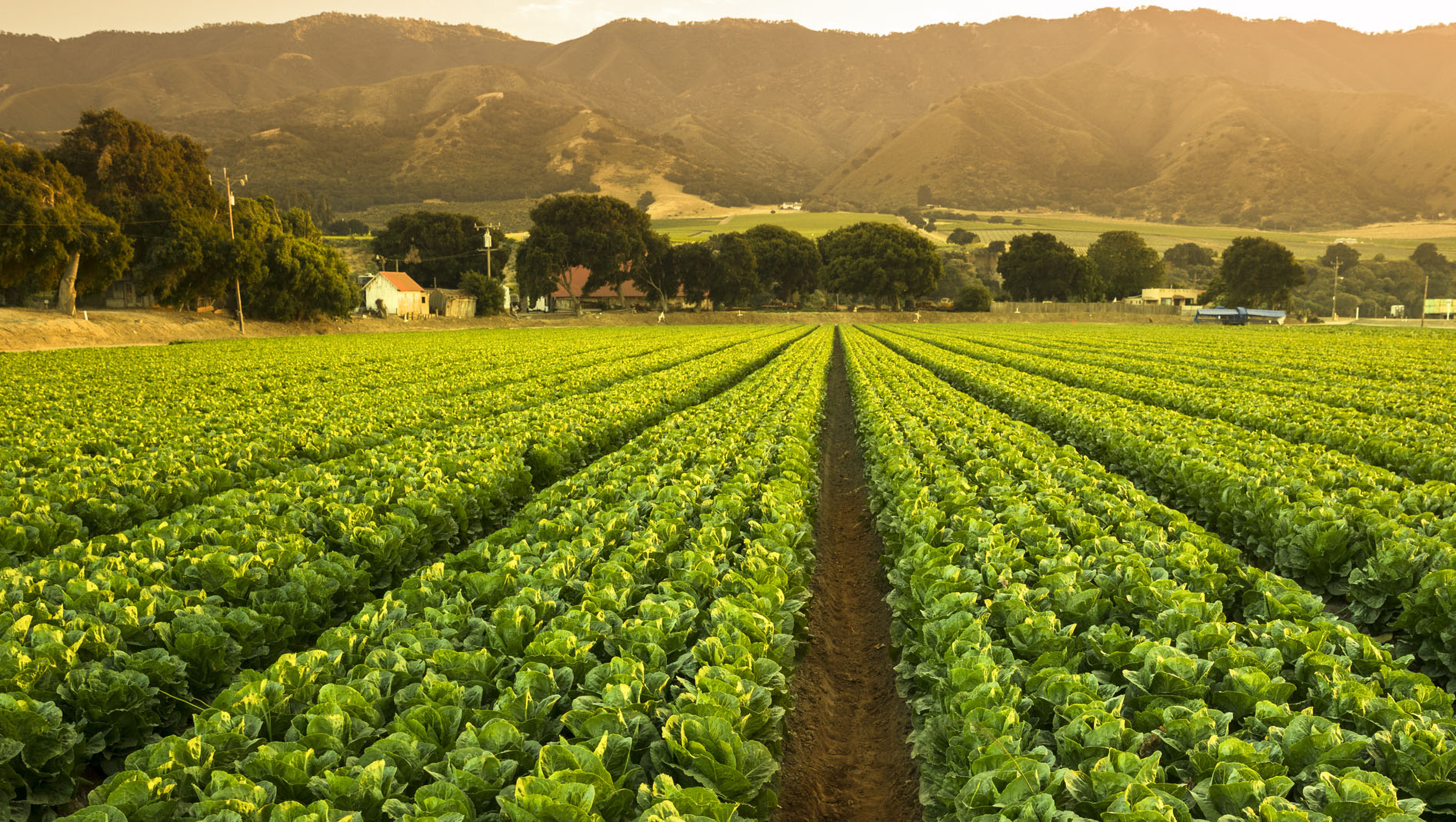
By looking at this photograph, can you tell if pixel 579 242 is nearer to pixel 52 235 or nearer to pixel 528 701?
pixel 52 235

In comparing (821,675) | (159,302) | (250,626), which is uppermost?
(159,302)

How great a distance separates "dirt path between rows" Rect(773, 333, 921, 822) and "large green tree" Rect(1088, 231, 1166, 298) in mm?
128277

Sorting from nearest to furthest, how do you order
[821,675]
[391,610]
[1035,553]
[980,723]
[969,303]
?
1. [980,723]
2. [391,610]
3. [1035,553]
4. [821,675]
5. [969,303]

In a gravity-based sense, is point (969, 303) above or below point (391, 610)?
above

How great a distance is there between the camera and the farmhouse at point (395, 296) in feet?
276

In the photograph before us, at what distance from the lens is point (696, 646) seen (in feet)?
15.6

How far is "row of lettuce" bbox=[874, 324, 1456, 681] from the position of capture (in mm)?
6336

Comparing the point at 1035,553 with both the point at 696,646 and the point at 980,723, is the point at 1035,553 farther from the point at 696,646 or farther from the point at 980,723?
the point at 696,646

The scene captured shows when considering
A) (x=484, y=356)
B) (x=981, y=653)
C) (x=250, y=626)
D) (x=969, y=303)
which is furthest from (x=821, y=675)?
(x=969, y=303)

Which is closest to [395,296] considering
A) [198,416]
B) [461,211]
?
[198,416]

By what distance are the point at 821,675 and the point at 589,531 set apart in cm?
276

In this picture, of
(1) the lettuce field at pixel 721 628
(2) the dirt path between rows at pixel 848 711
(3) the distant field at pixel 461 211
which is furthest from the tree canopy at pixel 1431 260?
(2) the dirt path between rows at pixel 848 711

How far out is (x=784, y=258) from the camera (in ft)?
341

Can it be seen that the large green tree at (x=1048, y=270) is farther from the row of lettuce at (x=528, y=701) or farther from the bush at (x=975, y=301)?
the row of lettuce at (x=528, y=701)
